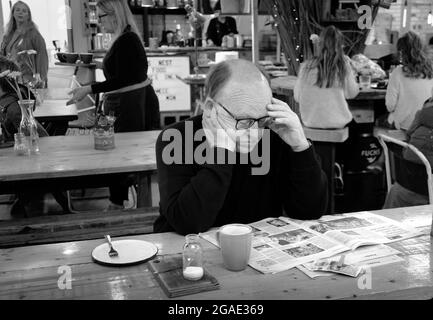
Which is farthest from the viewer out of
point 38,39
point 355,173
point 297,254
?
point 38,39

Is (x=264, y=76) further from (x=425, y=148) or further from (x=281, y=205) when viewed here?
(x=425, y=148)

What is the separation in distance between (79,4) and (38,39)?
3.14 metres

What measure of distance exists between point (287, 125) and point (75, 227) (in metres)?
1.76

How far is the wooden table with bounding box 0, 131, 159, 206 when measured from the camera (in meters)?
2.72

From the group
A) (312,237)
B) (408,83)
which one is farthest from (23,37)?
(312,237)

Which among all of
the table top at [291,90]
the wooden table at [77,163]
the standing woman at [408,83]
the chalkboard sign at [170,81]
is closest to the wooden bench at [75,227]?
the wooden table at [77,163]

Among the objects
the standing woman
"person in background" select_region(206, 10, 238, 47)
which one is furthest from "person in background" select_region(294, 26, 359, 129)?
"person in background" select_region(206, 10, 238, 47)

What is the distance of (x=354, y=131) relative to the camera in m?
4.73

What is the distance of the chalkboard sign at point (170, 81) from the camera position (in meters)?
8.51

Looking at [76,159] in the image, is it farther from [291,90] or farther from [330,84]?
[291,90]

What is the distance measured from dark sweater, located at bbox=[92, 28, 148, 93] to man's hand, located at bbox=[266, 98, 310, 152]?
7.50 feet

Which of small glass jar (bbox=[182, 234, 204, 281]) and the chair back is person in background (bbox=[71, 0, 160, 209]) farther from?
small glass jar (bbox=[182, 234, 204, 281])

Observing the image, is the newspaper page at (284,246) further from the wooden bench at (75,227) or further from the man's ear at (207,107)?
the wooden bench at (75,227)
